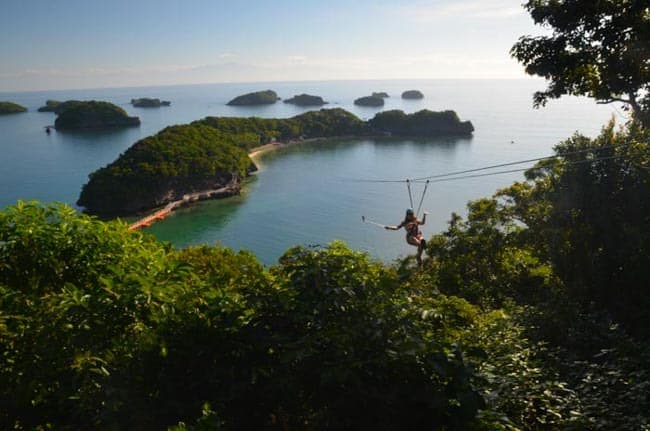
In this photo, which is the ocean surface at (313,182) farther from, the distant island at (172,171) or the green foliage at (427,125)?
the green foliage at (427,125)

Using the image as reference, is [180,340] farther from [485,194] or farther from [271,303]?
[485,194]

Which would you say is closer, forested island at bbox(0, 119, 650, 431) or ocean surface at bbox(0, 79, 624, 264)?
forested island at bbox(0, 119, 650, 431)

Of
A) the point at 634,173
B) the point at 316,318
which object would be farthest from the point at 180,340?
the point at 634,173

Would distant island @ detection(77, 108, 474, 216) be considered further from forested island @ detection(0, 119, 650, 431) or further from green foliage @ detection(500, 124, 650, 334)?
forested island @ detection(0, 119, 650, 431)

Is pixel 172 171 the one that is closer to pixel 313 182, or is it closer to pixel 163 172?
pixel 163 172

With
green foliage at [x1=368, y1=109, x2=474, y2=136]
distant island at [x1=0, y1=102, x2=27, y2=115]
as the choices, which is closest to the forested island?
green foliage at [x1=368, y1=109, x2=474, y2=136]

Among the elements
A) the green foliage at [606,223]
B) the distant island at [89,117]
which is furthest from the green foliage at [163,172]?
the distant island at [89,117]

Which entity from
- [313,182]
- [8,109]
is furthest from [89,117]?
[8,109]
